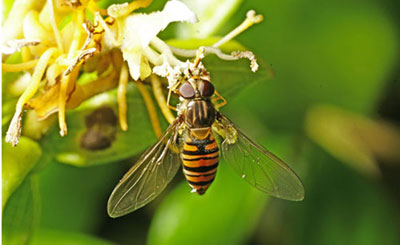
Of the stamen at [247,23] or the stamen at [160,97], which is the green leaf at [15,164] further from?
the stamen at [247,23]

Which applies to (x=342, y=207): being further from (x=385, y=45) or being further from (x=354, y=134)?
(x=385, y=45)

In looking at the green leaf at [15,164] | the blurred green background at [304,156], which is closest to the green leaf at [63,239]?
the blurred green background at [304,156]

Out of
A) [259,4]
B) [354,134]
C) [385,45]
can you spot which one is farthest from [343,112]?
[259,4]

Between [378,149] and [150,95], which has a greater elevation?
[150,95]

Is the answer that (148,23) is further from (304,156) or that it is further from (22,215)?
(304,156)

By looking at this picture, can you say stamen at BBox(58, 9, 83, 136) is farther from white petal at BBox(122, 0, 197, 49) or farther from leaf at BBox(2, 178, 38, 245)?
leaf at BBox(2, 178, 38, 245)

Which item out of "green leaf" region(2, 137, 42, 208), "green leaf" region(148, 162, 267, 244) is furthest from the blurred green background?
"green leaf" region(2, 137, 42, 208)
